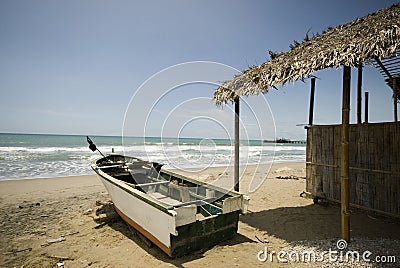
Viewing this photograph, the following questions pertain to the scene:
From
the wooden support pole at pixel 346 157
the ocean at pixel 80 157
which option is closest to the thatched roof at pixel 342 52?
the wooden support pole at pixel 346 157

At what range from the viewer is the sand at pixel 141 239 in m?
3.19

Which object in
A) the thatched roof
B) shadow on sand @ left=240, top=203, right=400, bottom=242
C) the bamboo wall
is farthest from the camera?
Result: the bamboo wall

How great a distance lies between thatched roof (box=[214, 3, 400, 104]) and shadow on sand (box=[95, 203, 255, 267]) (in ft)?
8.47

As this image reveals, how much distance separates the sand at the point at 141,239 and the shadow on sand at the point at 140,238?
13 mm

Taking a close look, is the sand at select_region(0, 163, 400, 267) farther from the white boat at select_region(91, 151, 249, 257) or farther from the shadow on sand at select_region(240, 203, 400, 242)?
the white boat at select_region(91, 151, 249, 257)

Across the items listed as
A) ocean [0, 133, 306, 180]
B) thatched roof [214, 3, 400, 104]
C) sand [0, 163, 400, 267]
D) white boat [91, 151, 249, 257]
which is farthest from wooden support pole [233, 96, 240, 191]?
ocean [0, 133, 306, 180]

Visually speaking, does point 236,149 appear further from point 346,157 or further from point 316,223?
point 346,157

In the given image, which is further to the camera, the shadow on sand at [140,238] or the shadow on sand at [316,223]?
the shadow on sand at [316,223]

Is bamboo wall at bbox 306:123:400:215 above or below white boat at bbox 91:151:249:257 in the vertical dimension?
above

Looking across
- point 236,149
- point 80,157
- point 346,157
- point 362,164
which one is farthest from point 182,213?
point 80,157

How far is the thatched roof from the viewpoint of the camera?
279 centimetres

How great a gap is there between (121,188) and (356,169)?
431 cm

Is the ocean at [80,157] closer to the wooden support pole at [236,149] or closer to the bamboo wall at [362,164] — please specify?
the wooden support pole at [236,149]

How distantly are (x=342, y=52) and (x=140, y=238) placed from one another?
4014mm
